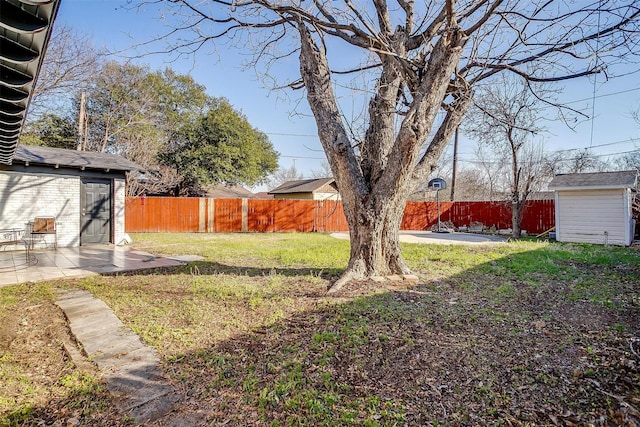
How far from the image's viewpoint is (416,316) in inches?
131

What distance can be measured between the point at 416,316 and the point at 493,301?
128cm

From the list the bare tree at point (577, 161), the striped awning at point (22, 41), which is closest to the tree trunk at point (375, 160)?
the striped awning at point (22, 41)

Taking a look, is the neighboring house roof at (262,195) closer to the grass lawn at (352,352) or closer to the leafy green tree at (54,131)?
the leafy green tree at (54,131)

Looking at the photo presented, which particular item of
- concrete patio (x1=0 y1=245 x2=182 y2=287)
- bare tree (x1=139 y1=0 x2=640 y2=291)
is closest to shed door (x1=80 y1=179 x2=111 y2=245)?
concrete patio (x1=0 y1=245 x2=182 y2=287)

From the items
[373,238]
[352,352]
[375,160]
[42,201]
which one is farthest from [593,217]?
[42,201]

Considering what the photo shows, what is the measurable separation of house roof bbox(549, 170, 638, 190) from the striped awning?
43.3ft

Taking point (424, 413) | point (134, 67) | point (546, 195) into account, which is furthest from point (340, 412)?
point (134, 67)

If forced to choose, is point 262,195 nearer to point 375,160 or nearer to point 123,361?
point 375,160

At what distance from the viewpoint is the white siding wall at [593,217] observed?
994cm

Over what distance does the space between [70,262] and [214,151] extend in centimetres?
1430

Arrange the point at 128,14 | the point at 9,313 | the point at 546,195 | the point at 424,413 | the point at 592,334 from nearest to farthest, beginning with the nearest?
the point at 424,413 < the point at 592,334 < the point at 9,313 < the point at 128,14 < the point at 546,195

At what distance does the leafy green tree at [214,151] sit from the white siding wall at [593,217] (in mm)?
17126

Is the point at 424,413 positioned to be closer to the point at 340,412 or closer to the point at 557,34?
the point at 340,412

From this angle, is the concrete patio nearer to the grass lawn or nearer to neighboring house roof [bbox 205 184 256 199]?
the grass lawn
